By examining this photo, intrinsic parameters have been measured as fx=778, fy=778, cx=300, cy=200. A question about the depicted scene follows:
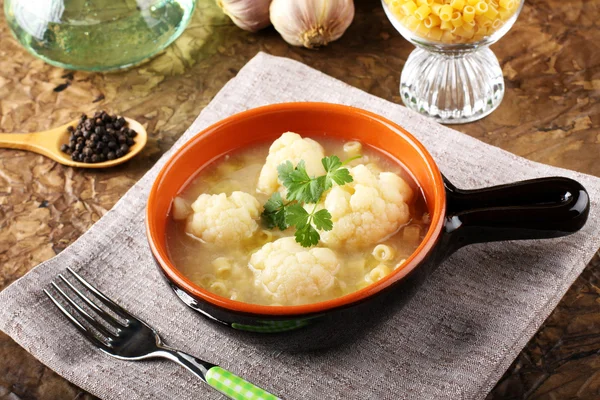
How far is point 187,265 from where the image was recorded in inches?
60.3

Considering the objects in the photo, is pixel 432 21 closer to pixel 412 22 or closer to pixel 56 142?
pixel 412 22

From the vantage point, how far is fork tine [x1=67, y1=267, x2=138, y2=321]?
5.14 feet

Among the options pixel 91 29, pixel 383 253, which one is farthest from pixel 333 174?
pixel 91 29

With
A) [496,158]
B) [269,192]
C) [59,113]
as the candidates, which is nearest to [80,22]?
[59,113]

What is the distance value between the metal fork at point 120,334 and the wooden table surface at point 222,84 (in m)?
0.11

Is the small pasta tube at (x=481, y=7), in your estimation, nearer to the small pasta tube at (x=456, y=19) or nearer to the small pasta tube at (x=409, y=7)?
the small pasta tube at (x=456, y=19)

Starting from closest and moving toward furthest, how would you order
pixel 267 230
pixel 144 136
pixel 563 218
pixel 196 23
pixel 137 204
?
1. pixel 563 218
2. pixel 267 230
3. pixel 137 204
4. pixel 144 136
5. pixel 196 23

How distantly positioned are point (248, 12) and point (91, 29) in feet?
1.52

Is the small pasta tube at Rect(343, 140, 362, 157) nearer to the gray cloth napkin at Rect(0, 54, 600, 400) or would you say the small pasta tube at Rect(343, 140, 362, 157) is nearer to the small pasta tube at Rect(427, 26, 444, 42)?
the gray cloth napkin at Rect(0, 54, 600, 400)

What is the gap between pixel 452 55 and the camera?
2.01m

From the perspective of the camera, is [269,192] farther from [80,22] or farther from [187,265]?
[80,22]

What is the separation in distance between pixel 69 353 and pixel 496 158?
1055 millimetres

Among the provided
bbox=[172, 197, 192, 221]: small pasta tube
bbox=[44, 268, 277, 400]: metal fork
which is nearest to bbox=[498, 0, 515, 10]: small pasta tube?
bbox=[172, 197, 192, 221]: small pasta tube

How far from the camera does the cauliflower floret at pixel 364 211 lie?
1.50 meters
